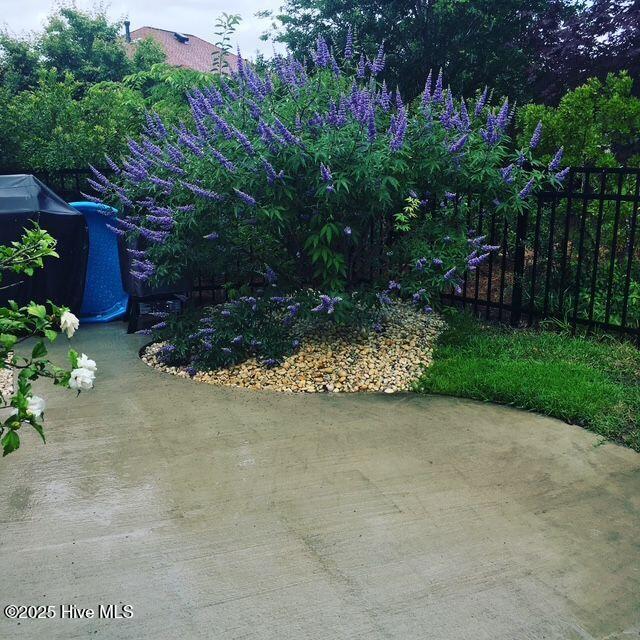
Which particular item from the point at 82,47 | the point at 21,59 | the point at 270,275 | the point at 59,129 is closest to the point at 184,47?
the point at 82,47

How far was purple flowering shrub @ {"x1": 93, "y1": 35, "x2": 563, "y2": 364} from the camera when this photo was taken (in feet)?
18.5

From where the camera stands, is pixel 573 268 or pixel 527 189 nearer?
pixel 527 189

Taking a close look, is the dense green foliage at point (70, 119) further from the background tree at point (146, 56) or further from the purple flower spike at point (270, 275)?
the background tree at point (146, 56)

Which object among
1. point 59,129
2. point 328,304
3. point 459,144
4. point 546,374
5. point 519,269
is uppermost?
point 59,129

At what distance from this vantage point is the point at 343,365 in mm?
5914

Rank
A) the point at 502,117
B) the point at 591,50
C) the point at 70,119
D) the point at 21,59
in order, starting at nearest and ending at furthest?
the point at 502,117, the point at 70,119, the point at 591,50, the point at 21,59

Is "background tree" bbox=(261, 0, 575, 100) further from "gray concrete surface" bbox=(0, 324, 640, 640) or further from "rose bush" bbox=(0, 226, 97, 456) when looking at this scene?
"rose bush" bbox=(0, 226, 97, 456)

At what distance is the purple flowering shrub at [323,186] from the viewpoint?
564 cm

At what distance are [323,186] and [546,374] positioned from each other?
227cm

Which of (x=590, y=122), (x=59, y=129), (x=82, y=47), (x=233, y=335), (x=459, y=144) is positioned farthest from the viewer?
(x=82, y=47)

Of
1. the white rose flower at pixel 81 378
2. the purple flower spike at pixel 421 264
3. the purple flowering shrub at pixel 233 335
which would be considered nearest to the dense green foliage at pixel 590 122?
the purple flower spike at pixel 421 264

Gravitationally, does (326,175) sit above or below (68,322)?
above

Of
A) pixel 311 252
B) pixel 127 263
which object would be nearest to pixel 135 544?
pixel 311 252

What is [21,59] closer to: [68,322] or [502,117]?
[502,117]
